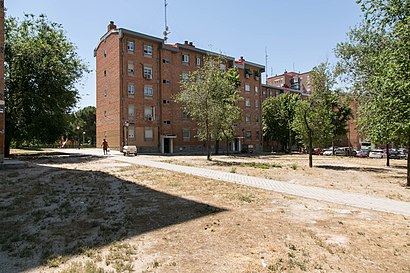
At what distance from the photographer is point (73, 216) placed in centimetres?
652

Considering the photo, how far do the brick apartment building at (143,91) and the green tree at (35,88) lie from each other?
1046 cm

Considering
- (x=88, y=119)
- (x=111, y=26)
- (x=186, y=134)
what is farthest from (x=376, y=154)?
(x=88, y=119)

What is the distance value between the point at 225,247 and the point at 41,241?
311cm

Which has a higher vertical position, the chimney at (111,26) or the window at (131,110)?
the chimney at (111,26)

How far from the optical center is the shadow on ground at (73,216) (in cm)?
464

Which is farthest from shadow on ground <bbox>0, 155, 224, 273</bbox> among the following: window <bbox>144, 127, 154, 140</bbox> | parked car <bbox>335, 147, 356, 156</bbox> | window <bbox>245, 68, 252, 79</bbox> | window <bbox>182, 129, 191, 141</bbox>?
window <bbox>245, 68, 252, 79</bbox>

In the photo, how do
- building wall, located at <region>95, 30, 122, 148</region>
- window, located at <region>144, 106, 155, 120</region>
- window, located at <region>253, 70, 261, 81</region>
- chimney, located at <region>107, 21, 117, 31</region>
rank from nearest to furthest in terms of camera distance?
building wall, located at <region>95, 30, 122, 148</region>
window, located at <region>144, 106, 155, 120</region>
chimney, located at <region>107, 21, 117, 31</region>
window, located at <region>253, 70, 261, 81</region>

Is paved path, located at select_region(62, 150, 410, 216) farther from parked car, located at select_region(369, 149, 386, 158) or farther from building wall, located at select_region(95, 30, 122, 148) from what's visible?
parked car, located at select_region(369, 149, 386, 158)

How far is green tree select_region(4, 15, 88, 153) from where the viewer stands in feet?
85.9

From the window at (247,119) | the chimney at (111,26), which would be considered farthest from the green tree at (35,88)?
the window at (247,119)

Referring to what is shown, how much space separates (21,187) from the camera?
10.1 meters

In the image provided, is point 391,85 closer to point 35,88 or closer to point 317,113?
point 317,113

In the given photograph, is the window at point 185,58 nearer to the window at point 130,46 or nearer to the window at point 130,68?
the window at point 130,46

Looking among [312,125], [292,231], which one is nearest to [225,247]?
[292,231]
